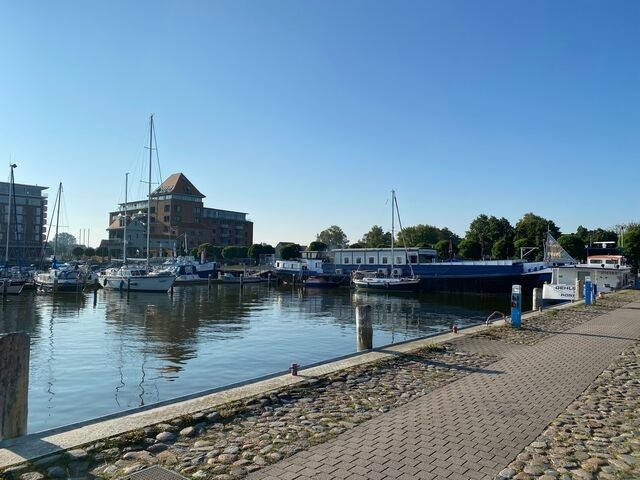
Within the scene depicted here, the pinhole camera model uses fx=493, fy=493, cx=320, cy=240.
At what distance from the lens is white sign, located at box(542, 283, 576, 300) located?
3292 cm

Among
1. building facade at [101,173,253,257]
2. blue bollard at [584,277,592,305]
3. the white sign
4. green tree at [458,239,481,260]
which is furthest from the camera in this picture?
building facade at [101,173,253,257]

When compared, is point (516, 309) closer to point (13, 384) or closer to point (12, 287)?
point (13, 384)

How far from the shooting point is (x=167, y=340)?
20406mm

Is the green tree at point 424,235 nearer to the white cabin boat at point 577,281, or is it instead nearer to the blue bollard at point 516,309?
the white cabin boat at point 577,281

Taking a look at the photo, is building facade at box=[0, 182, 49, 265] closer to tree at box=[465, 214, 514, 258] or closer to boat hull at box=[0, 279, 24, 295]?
boat hull at box=[0, 279, 24, 295]

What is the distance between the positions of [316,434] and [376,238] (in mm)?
116385

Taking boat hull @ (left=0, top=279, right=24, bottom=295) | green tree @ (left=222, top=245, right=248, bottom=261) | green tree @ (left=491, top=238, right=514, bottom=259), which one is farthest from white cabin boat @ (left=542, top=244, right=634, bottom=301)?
green tree @ (left=222, top=245, right=248, bottom=261)

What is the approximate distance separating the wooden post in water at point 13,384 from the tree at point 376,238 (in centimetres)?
10879

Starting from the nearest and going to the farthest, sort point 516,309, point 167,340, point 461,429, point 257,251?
point 461,429 < point 516,309 < point 167,340 < point 257,251

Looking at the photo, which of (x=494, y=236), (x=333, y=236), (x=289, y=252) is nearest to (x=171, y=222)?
(x=289, y=252)

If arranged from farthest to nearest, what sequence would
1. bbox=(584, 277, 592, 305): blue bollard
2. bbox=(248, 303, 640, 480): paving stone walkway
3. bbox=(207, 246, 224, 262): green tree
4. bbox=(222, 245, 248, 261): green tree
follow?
bbox=(222, 245, 248, 261): green tree < bbox=(207, 246, 224, 262): green tree < bbox=(584, 277, 592, 305): blue bollard < bbox=(248, 303, 640, 480): paving stone walkway

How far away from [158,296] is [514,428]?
143 feet

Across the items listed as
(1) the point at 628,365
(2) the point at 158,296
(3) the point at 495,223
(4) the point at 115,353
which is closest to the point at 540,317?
(1) the point at 628,365

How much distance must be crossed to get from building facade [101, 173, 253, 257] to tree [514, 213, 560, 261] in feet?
225
